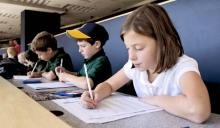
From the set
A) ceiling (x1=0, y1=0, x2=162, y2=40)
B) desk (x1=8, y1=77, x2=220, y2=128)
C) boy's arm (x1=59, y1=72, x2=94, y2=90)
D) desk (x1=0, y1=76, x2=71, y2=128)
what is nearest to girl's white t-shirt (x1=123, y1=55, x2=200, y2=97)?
desk (x1=8, y1=77, x2=220, y2=128)

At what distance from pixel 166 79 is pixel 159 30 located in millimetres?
151

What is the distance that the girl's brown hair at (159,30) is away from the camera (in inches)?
29.4

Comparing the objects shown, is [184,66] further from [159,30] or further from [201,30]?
[201,30]

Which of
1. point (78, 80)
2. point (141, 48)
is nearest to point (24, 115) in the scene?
point (141, 48)

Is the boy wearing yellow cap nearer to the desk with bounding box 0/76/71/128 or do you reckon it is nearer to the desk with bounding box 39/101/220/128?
the desk with bounding box 0/76/71/128

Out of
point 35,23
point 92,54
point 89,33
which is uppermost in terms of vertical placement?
point 89,33

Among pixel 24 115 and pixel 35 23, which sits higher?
pixel 24 115

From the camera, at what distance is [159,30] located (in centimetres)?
74

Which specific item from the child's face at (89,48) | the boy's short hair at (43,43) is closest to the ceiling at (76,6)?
the boy's short hair at (43,43)

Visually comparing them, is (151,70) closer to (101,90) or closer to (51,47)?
(101,90)

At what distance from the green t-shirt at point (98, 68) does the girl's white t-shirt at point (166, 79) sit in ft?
0.86

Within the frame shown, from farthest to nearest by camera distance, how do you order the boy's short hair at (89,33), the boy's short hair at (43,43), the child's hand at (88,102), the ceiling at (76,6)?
the ceiling at (76,6) < the boy's short hair at (43,43) < the boy's short hair at (89,33) < the child's hand at (88,102)

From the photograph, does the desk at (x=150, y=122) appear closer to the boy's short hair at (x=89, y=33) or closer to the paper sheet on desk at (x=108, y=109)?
the paper sheet on desk at (x=108, y=109)

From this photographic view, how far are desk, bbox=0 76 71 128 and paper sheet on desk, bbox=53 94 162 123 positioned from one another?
0.26ft
